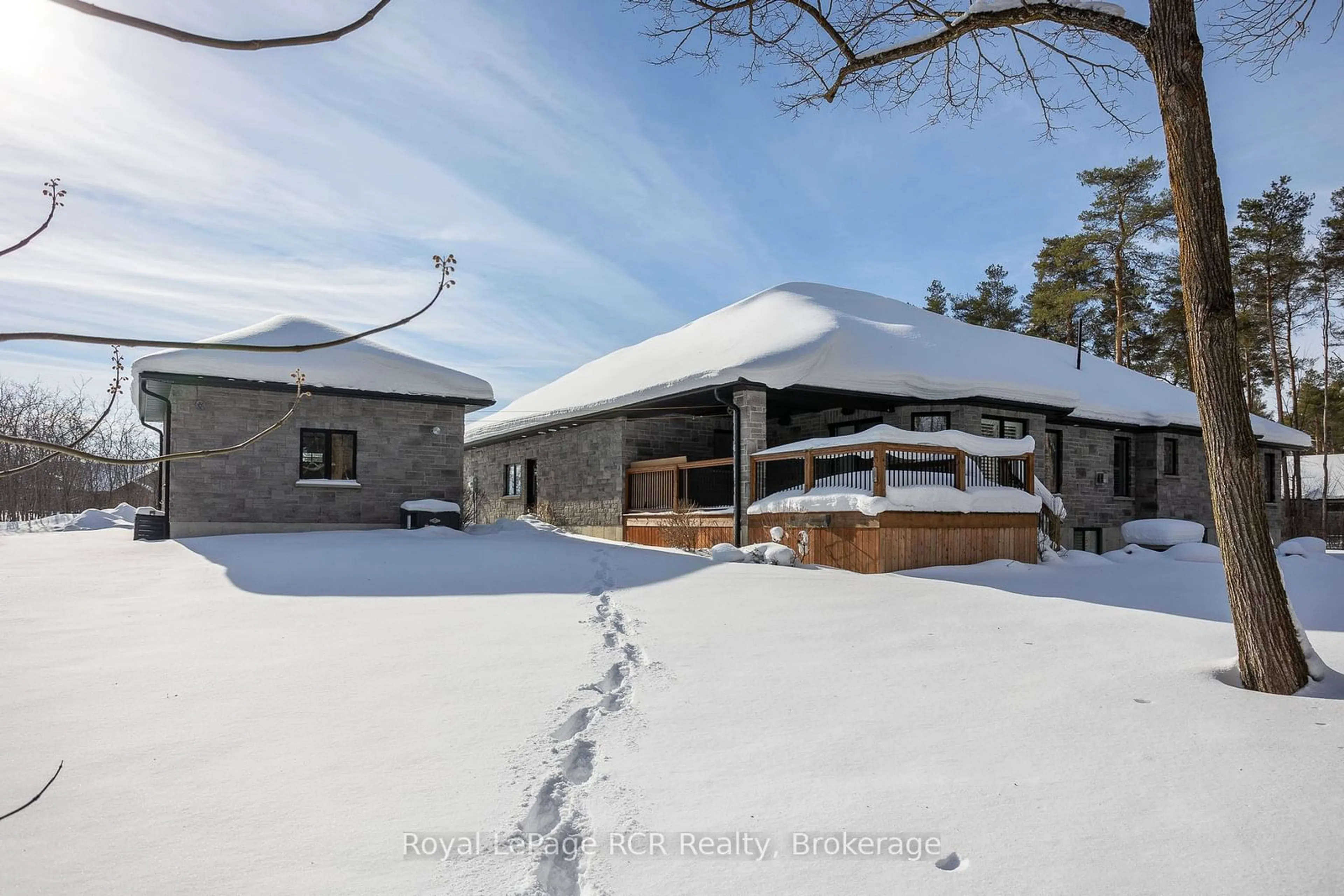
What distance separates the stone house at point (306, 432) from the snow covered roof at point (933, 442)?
713cm

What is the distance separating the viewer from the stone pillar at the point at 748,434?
41.7 ft

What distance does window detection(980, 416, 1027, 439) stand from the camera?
14.9 metres

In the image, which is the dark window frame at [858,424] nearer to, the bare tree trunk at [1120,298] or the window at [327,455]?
the window at [327,455]

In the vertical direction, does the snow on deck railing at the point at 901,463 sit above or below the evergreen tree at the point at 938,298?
below

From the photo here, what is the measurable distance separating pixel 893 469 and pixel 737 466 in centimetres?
265

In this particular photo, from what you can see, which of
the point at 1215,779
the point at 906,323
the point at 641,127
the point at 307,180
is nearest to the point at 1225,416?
the point at 1215,779

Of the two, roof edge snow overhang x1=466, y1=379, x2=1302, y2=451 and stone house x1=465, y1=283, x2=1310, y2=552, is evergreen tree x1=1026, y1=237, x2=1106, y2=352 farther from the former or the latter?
roof edge snow overhang x1=466, y1=379, x2=1302, y2=451

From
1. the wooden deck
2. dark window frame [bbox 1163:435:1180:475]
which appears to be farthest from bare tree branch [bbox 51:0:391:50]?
dark window frame [bbox 1163:435:1180:475]

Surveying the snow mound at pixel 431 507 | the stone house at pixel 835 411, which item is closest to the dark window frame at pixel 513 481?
the stone house at pixel 835 411

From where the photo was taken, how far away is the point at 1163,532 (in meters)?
16.5

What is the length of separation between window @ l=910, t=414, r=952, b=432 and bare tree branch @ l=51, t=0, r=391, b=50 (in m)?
14.4

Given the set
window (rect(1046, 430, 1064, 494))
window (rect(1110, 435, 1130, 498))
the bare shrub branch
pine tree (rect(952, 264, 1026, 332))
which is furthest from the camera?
pine tree (rect(952, 264, 1026, 332))

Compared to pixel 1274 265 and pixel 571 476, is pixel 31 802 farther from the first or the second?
pixel 1274 265

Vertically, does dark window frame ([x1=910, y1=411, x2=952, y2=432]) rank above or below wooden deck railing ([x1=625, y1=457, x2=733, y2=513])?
above
